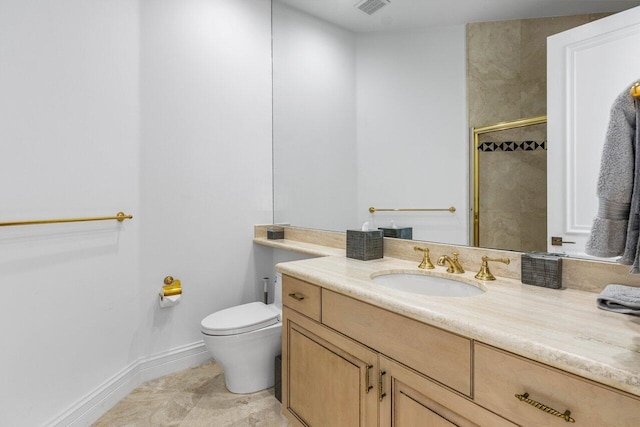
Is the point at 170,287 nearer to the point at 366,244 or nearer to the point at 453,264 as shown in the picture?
the point at 366,244

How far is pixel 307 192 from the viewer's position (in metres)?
2.42

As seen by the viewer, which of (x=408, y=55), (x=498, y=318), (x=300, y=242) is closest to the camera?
(x=498, y=318)

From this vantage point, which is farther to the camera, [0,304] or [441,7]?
[441,7]

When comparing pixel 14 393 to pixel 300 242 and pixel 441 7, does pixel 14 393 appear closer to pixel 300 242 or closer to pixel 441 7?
pixel 300 242

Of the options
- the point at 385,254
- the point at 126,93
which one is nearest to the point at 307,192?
the point at 385,254

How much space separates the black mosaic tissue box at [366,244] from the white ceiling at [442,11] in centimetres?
105

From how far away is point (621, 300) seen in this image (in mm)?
853

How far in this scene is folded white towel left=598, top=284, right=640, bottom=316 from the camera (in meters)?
0.83

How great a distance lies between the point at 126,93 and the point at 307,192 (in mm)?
1295

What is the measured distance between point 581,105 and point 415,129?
67 centimetres

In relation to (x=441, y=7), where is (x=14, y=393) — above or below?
below

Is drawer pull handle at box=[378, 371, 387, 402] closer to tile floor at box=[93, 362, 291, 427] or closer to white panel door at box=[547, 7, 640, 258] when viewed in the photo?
white panel door at box=[547, 7, 640, 258]

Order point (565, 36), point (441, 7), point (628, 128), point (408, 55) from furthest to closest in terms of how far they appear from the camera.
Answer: point (408, 55), point (441, 7), point (565, 36), point (628, 128)

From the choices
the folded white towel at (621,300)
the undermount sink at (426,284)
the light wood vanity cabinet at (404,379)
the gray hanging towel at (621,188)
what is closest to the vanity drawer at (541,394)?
the light wood vanity cabinet at (404,379)
